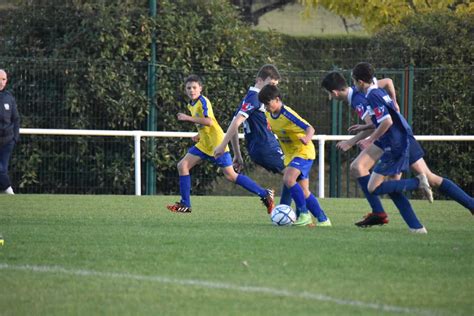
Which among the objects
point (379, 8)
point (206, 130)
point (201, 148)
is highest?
point (379, 8)

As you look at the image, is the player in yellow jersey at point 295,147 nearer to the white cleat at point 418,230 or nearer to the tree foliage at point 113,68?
the white cleat at point 418,230

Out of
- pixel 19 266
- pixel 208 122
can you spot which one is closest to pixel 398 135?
pixel 208 122

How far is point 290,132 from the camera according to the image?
11.3m

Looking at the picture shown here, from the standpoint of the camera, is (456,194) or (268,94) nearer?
(456,194)

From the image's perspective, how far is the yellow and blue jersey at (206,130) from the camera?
516 inches

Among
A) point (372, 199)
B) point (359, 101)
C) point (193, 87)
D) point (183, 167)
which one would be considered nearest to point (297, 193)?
point (372, 199)

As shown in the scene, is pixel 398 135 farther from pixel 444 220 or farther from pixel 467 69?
pixel 467 69

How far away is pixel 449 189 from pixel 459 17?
9.71m

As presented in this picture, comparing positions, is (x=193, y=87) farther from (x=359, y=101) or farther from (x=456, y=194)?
(x=456, y=194)

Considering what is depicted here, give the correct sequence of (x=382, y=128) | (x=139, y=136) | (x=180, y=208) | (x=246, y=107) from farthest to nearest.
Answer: (x=139, y=136) → (x=180, y=208) → (x=246, y=107) → (x=382, y=128)

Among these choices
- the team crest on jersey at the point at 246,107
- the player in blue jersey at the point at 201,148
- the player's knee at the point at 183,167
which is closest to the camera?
the team crest on jersey at the point at 246,107

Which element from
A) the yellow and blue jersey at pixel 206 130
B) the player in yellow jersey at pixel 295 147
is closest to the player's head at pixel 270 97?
the player in yellow jersey at pixel 295 147

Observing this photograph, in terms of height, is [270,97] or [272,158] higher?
A: [270,97]

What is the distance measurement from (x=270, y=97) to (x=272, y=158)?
1.45 meters
